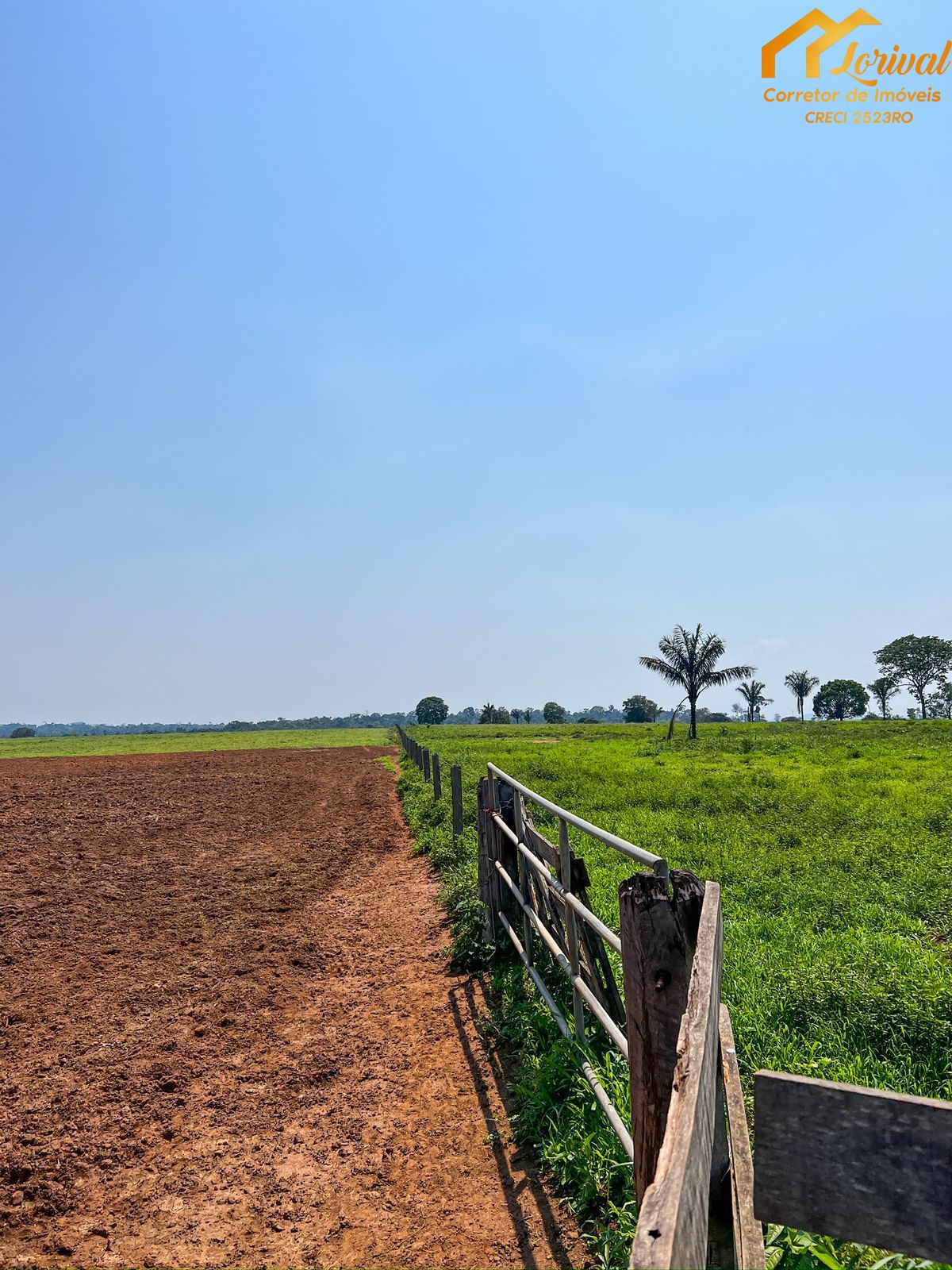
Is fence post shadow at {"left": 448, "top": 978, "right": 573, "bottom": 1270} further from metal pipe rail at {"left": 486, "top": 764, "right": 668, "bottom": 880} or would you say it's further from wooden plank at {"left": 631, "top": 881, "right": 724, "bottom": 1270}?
wooden plank at {"left": 631, "top": 881, "right": 724, "bottom": 1270}

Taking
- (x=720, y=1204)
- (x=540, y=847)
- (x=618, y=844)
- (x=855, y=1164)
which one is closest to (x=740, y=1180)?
(x=720, y=1204)

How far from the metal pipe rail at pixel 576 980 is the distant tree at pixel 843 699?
311 ft

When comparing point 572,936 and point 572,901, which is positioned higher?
point 572,901

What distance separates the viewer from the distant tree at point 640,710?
10231 cm

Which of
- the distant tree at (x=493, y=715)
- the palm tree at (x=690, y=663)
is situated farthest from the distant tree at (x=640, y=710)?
the palm tree at (x=690, y=663)

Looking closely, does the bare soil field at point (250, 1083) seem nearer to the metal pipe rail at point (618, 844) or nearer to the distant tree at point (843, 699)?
the metal pipe rail at point (618, 844)

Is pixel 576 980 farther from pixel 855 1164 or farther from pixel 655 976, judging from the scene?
pixel 855 1164

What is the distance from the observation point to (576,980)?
156 inches

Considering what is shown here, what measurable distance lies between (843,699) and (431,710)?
6611 centimetres

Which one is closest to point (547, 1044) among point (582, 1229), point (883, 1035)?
point (582, 1229)

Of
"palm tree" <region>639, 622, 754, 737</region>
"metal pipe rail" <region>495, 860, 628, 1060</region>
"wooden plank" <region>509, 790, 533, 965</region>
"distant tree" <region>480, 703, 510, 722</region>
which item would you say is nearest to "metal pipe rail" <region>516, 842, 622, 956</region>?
"wooden plank" <region>509, 790, 533, 965</region>

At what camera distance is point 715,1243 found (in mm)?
1778

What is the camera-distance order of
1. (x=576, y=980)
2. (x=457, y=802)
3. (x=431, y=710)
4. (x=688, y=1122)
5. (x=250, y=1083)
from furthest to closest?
(x=431, y=710) → (x=457, y=802) → (x=250, y=1083) → (x=576, y=980) → (x=688, y=1122)

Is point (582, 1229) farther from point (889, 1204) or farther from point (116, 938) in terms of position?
point (116, 938)
